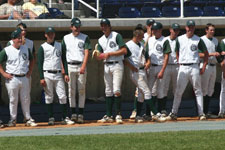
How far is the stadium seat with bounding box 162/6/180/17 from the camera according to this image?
1612 cm

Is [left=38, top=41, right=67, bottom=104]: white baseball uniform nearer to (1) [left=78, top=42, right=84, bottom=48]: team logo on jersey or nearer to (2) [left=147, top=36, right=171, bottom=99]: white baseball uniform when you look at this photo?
(1) [left=78, top=42, right=84, bottom=48]: team logo on jersey

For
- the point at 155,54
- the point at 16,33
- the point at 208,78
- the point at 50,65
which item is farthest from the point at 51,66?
the point at 208,78

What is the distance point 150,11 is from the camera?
16125 mm

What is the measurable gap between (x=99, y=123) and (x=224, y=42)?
296 cm

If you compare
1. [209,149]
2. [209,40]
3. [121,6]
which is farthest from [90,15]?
[209,149]

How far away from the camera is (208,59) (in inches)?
539

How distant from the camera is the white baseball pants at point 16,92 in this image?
41.8ft

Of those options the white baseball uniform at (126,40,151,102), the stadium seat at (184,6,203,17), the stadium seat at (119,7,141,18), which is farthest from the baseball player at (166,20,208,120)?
the stadium seat at (184,6,203,17)

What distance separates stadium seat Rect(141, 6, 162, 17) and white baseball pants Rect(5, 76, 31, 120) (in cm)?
414

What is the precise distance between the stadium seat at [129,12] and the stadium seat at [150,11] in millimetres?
144

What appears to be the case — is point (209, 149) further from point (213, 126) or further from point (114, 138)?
point (213, 126)

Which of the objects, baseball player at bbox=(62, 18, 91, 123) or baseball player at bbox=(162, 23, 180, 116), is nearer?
baseball player at bbox=(62, 18, 91, 123)

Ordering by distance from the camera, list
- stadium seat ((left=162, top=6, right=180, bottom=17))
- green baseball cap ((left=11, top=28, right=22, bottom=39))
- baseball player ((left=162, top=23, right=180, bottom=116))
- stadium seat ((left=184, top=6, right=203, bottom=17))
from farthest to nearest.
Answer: stadium seat ((left=184, top=6, right=203, bottom=17))
stadium seat ((left=162, top=6, right=180, bottom=17))
baseball player ((left=162, top=23, right=180, bottom=116))
green baseball cap ((left=11, top=28, right=22, bottom=39))

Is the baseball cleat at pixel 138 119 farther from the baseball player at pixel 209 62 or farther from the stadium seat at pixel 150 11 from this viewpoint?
the stadium seat at pixel 150 11
